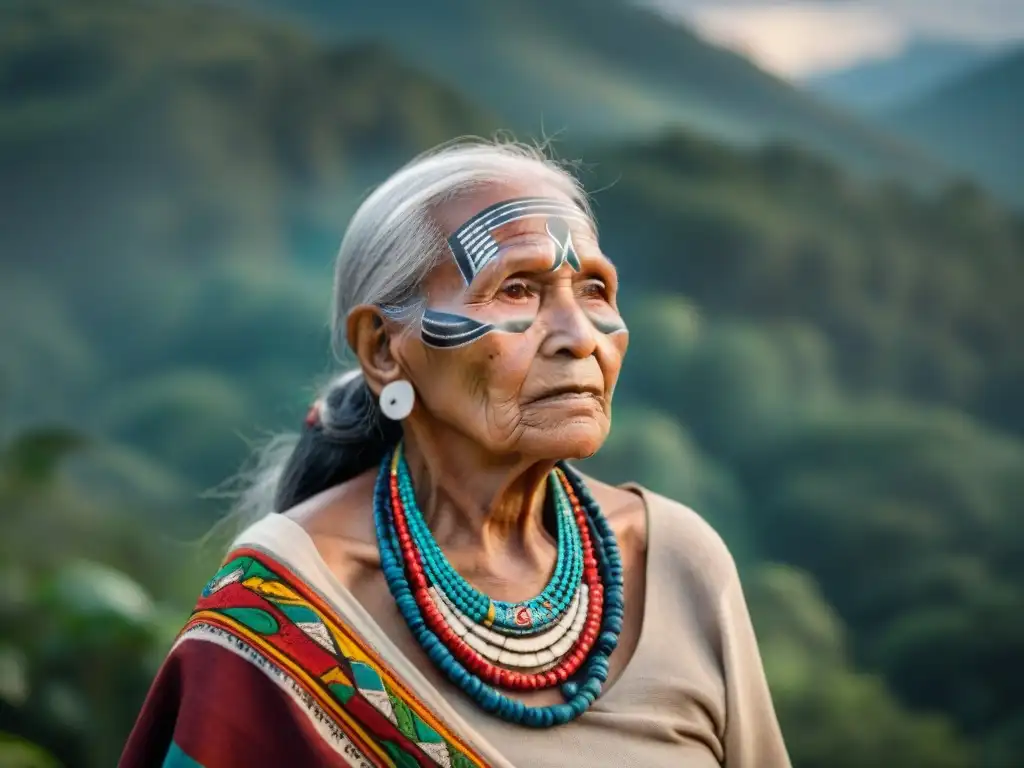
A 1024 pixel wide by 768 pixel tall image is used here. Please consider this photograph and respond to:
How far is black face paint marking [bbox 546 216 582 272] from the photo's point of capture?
2.44 meters

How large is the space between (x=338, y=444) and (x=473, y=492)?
36 cm

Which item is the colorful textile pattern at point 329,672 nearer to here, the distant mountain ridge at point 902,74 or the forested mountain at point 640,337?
the forested mountain at point 640,337

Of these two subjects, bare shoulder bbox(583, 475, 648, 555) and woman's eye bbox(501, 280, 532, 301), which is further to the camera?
bare shoulder bbox(583, 475, 648, 555)

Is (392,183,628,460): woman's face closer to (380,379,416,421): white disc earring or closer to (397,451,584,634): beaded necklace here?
(380,379,416,421): white disc earring

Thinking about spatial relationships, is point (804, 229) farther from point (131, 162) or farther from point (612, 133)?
point (131, 162)

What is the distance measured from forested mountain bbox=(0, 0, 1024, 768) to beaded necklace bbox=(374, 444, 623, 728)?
119 inches

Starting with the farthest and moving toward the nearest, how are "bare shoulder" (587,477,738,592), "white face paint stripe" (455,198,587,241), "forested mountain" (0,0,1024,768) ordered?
1. "forested mountain" (0,0,1024,768)
2. "bare shoulder" (587,477,738,592)
3. "white face paint stripe" (455,198,587,241)

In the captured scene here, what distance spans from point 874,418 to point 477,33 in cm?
277

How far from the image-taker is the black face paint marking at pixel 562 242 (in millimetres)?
2443

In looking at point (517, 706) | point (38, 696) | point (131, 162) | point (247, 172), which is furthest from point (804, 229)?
point (517, 706)

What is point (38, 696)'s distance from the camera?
482 cm

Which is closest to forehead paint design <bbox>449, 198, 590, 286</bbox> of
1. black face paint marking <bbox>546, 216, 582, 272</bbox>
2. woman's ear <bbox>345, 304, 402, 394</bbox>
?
black face paint marking <bbox>546, 216, 582, 272</bbox>

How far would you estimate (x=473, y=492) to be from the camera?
2.54 metres

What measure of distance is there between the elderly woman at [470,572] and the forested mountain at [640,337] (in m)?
2.99
